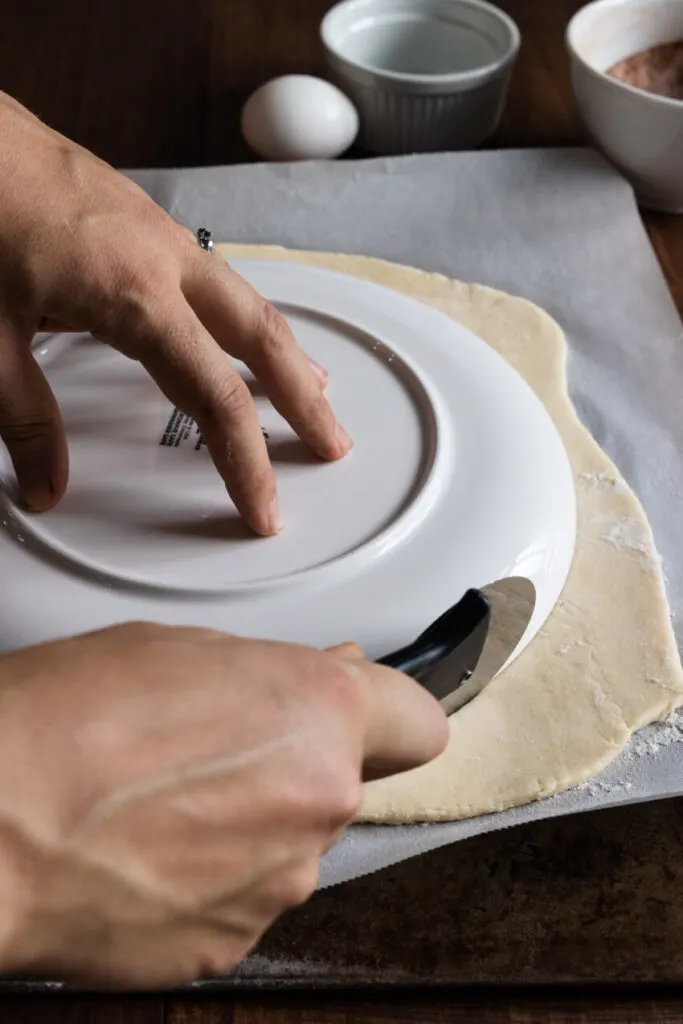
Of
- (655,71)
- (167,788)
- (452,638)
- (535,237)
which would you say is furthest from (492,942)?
(655,71)

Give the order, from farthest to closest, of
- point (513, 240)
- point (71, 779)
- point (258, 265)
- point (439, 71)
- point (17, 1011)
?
point (439, 71)
point (513, 240)
point (258, 265)
point (17, 1011)
point (71, 779)

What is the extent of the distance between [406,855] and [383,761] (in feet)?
0.65

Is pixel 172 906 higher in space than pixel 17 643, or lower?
higher

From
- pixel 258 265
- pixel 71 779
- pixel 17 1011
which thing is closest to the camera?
pixel 71 779

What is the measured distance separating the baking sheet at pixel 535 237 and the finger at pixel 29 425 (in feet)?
1.44

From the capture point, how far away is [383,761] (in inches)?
14.9

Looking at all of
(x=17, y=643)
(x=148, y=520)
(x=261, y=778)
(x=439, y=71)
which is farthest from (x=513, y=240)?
(x=261, y=778)

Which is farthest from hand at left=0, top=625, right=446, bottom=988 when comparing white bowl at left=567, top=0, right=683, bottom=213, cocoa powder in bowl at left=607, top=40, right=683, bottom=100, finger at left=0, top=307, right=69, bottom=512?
cocoa powder in bowl at left=607, top=40, right=683, bottom=100

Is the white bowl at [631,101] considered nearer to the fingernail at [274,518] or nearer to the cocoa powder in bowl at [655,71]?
the cocoa powder in bowl at [655,71]

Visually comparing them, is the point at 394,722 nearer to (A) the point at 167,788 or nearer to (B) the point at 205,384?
(A) the point at 167,788

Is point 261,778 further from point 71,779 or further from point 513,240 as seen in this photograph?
point 513,240

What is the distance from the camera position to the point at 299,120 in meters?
1.03

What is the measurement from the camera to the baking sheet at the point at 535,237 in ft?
2.72

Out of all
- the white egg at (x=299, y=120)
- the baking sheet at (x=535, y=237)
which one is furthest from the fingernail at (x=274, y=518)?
the white egg at (x=299, y=120)
